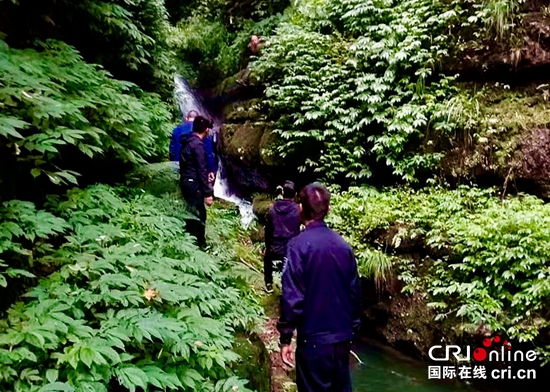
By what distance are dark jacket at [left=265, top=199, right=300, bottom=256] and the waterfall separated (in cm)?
403

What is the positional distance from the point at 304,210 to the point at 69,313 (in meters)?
1.60

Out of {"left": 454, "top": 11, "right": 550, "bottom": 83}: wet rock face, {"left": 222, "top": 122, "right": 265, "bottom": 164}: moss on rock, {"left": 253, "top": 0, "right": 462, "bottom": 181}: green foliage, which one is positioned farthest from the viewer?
{"left": 222, "top": 122, "right": 265, "bottom": 164}: moss on rock

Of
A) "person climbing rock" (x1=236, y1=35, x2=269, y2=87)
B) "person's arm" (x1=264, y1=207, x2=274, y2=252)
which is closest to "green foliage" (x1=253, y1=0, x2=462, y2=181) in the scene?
"person climbing rock" (x1=236, y1=35, x2=269, y2=87)

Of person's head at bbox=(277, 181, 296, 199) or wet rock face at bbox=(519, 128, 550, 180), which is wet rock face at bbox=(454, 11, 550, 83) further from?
person's head at bbox=(277, 181, 296, 199)

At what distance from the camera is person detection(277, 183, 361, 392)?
9.98 feet

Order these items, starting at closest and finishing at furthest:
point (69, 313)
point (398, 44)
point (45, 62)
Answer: point (69, 313) → point (45, 62) → point (398, 44)

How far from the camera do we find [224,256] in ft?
19.0

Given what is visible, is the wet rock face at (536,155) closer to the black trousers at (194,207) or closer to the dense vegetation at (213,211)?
the dense vegetation at (213,211)

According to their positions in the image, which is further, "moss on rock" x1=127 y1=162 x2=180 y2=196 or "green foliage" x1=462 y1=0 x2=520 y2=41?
"green foliage" x1=462 y1=0 x2=520 y2=41

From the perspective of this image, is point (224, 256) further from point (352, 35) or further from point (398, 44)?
point (352, 35)

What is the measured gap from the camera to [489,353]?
19.9ft

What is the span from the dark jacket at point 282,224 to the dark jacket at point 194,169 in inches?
53.6

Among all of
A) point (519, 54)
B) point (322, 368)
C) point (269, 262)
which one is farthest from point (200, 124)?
point (519, 54)

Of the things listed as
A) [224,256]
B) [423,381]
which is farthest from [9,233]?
[423,381]
